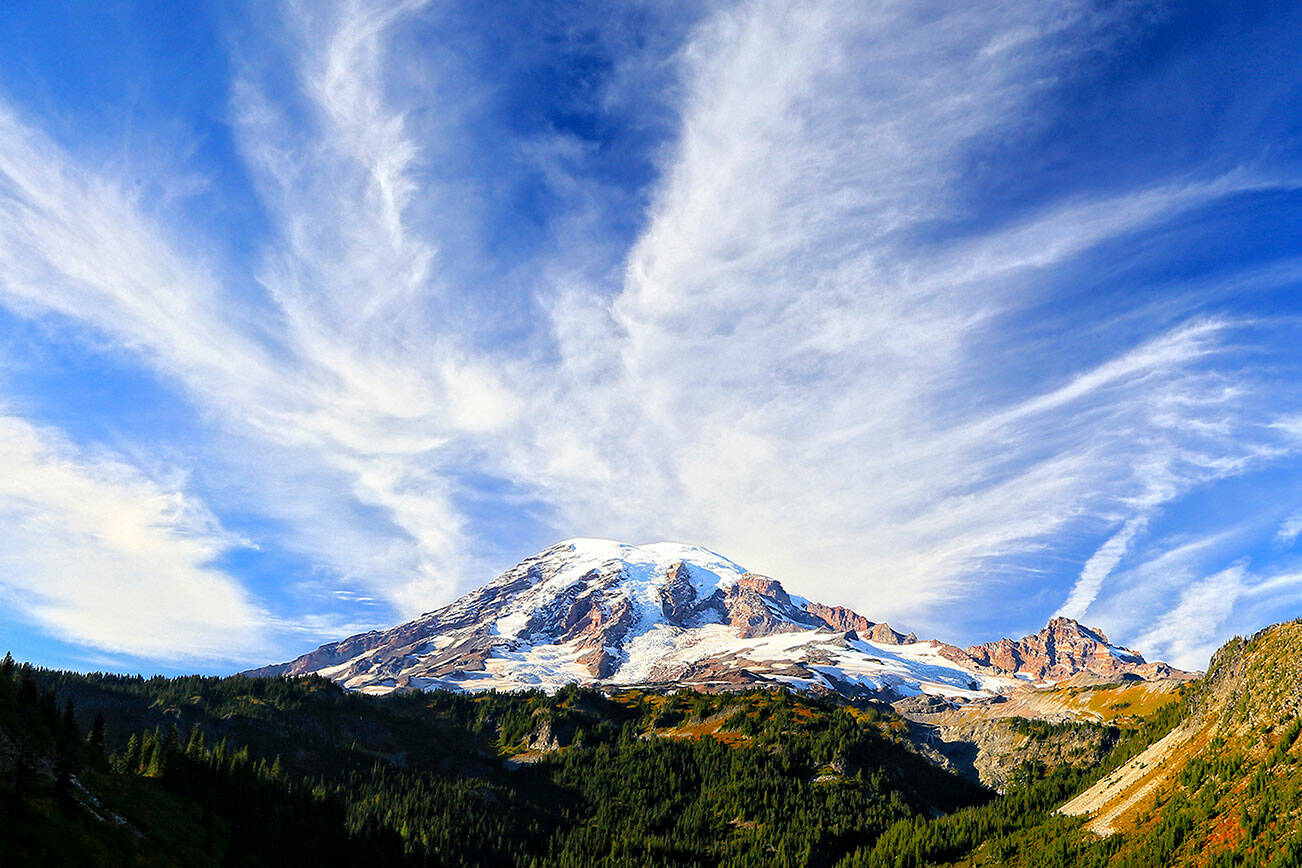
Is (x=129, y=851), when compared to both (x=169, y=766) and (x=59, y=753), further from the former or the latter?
(x=169, y=766)

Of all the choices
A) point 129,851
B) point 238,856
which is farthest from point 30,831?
point 238,856

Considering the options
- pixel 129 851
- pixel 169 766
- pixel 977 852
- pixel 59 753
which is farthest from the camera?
pixel 977 852

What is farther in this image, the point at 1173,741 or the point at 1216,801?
the point at 1173,741

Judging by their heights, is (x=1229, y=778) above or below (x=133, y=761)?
below

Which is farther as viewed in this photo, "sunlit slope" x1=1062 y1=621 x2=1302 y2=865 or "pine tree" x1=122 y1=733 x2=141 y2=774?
"pine tree" x1=122 y1=733 x2=141 y2=774

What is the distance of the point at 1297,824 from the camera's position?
94375 millimetres

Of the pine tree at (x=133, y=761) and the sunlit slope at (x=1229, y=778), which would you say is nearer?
the sunlit slope at (x=1229, y=778)

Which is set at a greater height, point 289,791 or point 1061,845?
point 289,791

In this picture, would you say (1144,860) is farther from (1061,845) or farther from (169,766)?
(169,766)

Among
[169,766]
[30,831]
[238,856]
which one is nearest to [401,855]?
[169,766]

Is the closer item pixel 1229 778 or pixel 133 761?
pixel 1229 778

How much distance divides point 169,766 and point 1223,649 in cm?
23022

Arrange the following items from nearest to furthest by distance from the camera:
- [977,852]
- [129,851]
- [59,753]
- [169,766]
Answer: [129,851] < [59,753] < [169,766] < [977,852]

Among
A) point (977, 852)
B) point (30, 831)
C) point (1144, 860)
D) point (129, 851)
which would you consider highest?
point (30, 831)
